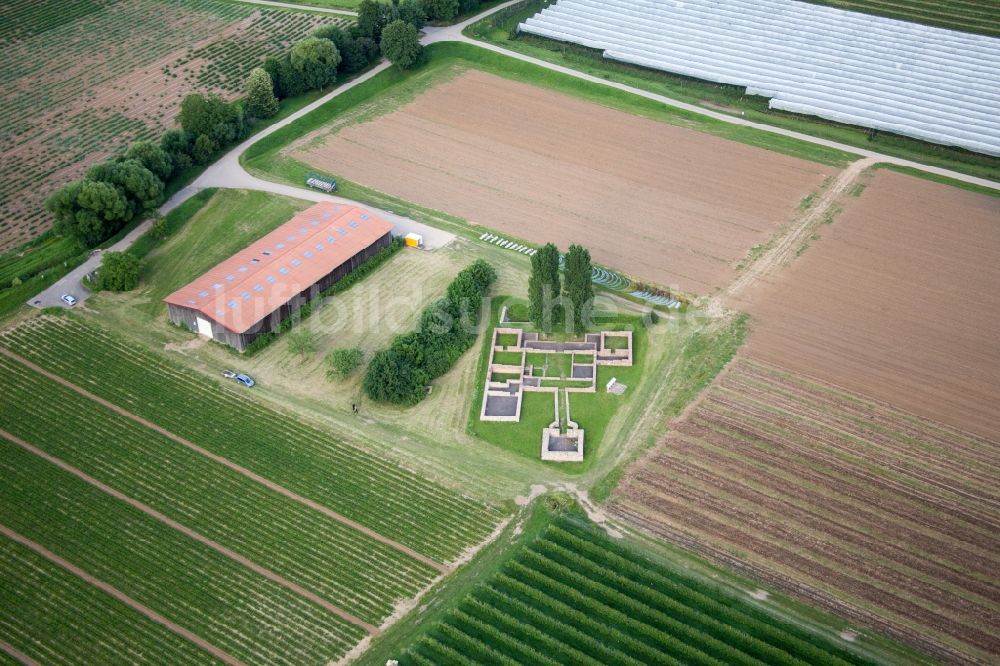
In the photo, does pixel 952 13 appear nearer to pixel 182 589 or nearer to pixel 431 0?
pixel 431 0

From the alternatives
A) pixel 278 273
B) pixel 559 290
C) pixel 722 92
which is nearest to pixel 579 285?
pixel 559 290

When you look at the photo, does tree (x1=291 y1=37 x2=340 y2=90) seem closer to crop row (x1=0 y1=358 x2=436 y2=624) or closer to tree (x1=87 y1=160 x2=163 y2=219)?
tree (x1=87 y1=160 x2=163 y2=219)

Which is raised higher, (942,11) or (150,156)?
(942,11)

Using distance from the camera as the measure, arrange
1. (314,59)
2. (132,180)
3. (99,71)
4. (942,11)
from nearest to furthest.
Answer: (132,180)
(314,59)
(99,71)
(942,11)

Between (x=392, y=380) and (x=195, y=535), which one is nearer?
(x=195, y=535)

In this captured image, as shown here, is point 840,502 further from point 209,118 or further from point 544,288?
point 209,118
